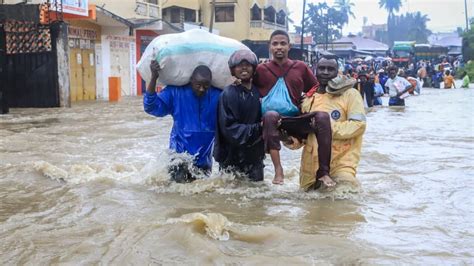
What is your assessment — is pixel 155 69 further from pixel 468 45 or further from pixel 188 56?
pixel 468 45

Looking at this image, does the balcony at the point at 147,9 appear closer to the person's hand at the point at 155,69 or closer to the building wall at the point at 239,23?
the building wall at the point at 239,23

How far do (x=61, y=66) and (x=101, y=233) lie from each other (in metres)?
13.4

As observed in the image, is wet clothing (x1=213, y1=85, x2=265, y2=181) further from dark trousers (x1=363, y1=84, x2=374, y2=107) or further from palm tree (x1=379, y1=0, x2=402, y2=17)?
palm tree (x1=379, y1=0, x2=402, y2=17)

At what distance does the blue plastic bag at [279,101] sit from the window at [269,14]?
132ft

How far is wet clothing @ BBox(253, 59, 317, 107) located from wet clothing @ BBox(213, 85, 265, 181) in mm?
89

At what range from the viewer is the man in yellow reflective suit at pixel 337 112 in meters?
4.99

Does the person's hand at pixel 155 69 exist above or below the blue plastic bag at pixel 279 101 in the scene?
above

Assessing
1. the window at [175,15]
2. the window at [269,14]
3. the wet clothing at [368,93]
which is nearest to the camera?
the wet clothing at [368,93]

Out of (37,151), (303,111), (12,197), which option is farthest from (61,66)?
(303,111)

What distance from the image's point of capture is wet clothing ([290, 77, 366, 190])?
4.96m

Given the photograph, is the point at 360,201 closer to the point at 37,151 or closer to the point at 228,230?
the point at 228,230

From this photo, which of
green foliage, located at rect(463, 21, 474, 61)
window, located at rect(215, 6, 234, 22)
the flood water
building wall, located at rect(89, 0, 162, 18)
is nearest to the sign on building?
building wall, located at rect(89, 0, 162, 18)

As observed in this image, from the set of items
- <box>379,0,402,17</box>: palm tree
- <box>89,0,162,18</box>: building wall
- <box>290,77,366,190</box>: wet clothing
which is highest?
<box>379,0,402,17</box>: palm tree

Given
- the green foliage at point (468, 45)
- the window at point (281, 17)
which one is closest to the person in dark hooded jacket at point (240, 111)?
the green foliage at point (468, 45)
